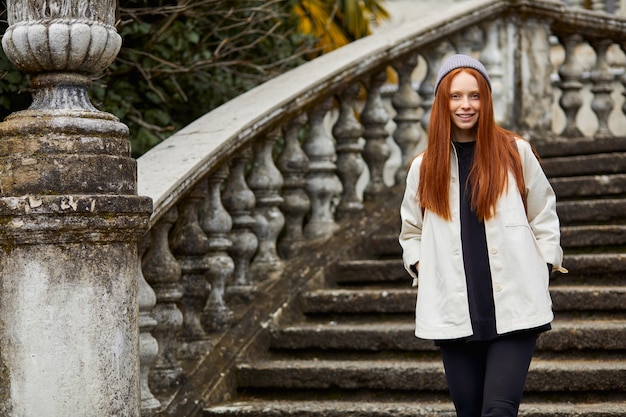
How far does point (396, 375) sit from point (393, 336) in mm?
274

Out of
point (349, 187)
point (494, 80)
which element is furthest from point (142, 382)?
point (494, 80)

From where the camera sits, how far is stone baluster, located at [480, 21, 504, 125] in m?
7.18

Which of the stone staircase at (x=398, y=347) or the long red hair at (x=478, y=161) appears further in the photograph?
the stone staircase at (x=398, y=347)

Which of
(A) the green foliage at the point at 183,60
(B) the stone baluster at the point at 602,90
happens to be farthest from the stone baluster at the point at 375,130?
(B) the stone baluster at the point at 602,90

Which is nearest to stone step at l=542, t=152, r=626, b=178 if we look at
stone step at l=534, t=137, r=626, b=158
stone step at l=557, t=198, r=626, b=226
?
stone step at l=534, t=137, r=626, b=158

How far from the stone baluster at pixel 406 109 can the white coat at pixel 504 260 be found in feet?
8.92

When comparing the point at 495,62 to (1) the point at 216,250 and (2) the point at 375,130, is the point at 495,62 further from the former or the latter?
(1) the point at 216,250

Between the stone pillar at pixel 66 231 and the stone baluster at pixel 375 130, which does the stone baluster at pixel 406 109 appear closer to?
the stone baluster at pixel 375 130

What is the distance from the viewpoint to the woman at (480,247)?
3674 millimetres

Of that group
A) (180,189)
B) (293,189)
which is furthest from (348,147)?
(180,189)

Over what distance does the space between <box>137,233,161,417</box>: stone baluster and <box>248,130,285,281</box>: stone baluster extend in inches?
44.8

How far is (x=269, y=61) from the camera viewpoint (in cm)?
718

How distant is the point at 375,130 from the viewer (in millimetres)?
6418

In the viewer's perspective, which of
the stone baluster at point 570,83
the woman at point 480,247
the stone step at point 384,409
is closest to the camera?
the woman at point 480,247
